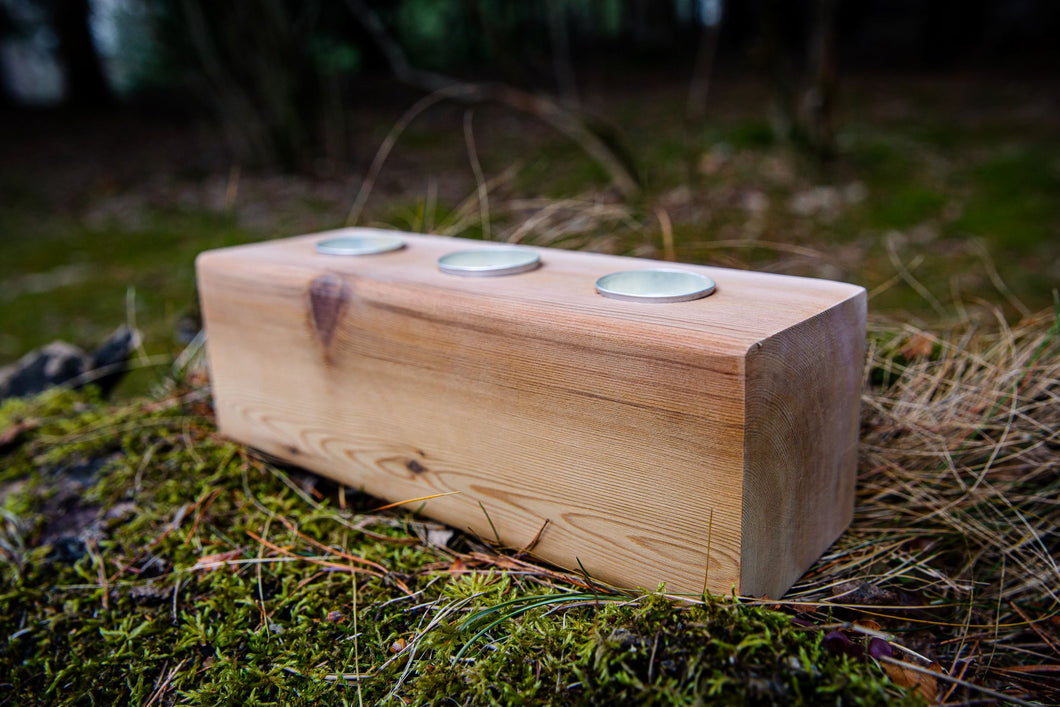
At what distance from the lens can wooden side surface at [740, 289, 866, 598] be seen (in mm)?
988

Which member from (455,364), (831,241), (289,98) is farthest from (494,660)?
(289,98)

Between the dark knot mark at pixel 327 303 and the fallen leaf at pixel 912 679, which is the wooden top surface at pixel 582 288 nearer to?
the dark knot mark at pixel 327 303

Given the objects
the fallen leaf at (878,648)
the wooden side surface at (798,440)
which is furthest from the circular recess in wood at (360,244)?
the fallen leaf at (878,648)

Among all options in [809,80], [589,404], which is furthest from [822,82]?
[589,404]

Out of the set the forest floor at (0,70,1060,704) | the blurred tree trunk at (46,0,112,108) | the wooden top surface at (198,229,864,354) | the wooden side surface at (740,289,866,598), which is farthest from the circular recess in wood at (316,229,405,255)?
the blurred tree trunk at (46,0,112,108)

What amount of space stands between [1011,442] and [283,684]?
125 centimetres

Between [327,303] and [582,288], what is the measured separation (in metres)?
0.48

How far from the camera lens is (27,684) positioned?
3.90ft

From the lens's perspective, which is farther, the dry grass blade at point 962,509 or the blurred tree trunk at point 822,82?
the blurred tree trunk at point 822,82

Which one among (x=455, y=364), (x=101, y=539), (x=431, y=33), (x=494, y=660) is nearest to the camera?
(x=494, y=660)

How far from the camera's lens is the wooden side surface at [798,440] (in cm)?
99

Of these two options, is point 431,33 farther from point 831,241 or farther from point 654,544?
point 654,544

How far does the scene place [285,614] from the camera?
4.11ft

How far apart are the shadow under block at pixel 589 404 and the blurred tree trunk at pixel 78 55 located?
31.5 feet
